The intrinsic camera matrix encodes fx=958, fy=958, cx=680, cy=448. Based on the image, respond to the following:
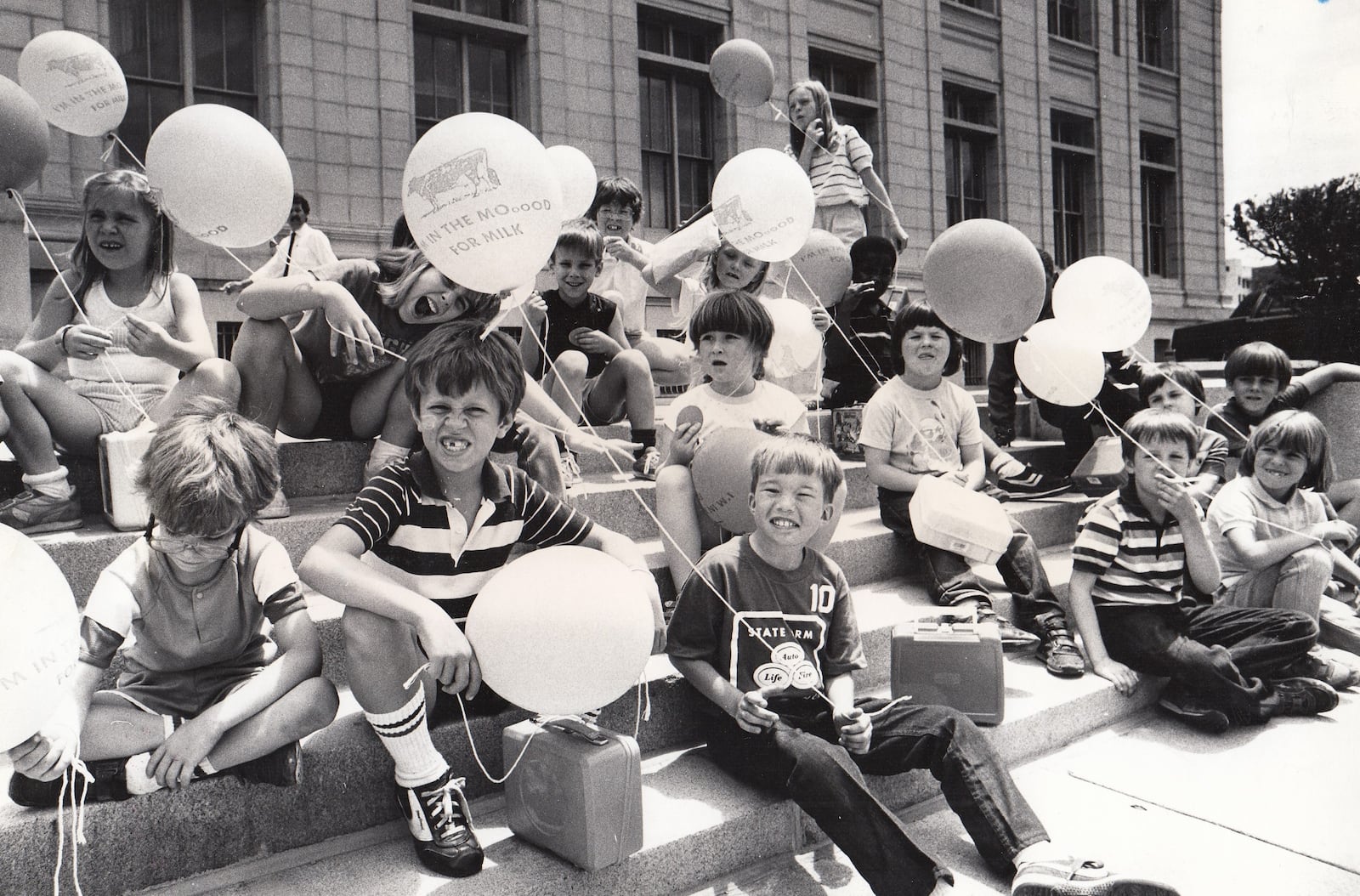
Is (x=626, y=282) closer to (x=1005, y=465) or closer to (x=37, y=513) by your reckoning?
(x=1005, y=465)

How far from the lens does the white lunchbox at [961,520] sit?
10.4 ft

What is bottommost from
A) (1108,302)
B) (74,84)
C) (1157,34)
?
(1108,302)

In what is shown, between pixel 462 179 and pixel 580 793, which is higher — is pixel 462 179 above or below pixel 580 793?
above

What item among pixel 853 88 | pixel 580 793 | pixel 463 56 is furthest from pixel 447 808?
pixel 853 88

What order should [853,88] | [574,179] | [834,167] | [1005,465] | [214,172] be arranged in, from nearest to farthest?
[214,172], [1005,465], [574,179], [834,167], [853,88]

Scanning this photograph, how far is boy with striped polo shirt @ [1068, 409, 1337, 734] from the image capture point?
305 centimetres

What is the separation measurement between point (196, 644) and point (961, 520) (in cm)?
230

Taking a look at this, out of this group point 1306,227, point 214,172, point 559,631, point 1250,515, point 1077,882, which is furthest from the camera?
point 1306,227

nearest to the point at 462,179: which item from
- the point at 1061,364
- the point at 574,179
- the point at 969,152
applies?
the point at 574,179

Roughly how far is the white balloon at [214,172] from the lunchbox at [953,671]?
7.45 ft

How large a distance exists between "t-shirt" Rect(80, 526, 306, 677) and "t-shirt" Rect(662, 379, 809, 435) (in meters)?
1.39

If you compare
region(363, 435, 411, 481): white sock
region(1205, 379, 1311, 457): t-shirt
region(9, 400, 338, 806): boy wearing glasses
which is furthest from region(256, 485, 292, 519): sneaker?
region(1205, 379, 1311, 457): t-shirt

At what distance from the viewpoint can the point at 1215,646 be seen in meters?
3.11

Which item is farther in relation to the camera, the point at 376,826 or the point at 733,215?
the point at 733,215
